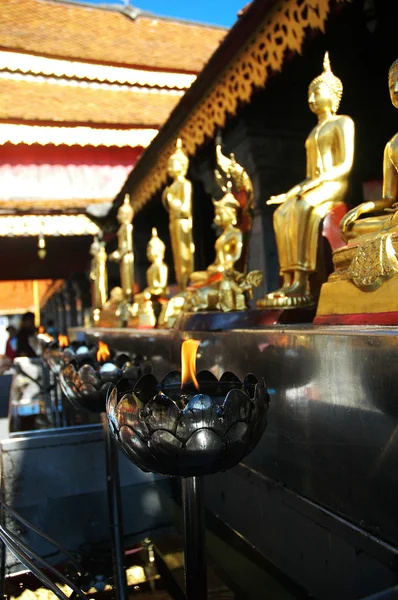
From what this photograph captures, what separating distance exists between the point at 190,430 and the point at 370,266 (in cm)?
88

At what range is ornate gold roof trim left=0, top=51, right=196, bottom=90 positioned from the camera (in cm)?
926

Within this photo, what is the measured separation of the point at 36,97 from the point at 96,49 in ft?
6.15

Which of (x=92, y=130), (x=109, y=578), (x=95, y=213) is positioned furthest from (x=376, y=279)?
(x=92, y=130)

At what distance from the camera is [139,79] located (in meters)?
10.1

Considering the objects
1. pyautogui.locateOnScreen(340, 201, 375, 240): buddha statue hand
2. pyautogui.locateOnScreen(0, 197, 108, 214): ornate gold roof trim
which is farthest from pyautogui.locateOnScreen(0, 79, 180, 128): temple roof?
pyautogui.locateOnScreen(340, 201, 375, 240): buddha statue hand

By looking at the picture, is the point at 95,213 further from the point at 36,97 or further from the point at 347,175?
the point at 347,175

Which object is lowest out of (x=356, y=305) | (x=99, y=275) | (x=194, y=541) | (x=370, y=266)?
(x=194, y=541)

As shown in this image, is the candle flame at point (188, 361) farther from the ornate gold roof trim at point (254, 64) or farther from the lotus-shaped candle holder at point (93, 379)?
the ornate gold roof trim at point (254, 64)

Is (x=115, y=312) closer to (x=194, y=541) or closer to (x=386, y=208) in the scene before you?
(x=386, y=208)

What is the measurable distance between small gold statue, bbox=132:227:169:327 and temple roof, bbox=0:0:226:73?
20.5 ft

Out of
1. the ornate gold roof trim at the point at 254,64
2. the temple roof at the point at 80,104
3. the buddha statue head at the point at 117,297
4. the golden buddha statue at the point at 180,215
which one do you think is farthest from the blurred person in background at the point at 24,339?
the golden buddha statue at the point at 180,215

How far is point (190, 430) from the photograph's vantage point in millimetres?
1075

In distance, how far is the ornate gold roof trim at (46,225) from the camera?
7707mm

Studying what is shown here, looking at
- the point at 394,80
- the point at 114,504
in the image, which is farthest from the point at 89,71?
the point at 114,504
